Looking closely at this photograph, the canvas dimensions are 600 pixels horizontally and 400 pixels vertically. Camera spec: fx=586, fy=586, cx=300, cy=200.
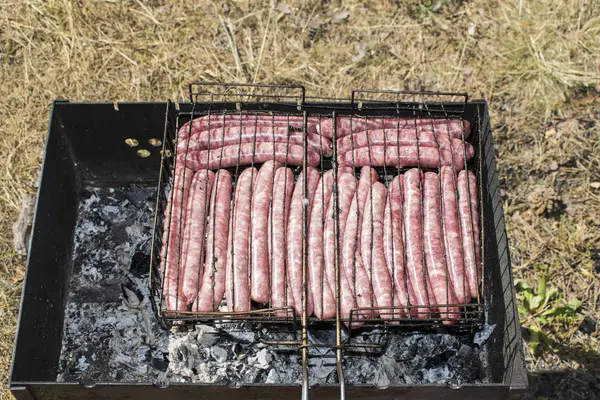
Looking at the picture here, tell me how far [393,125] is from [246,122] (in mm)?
1402

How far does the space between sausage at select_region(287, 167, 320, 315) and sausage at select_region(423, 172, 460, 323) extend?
1.01 m

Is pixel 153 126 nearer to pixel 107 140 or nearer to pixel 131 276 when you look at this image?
pixel 107 140

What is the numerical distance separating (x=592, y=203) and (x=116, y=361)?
5205mm

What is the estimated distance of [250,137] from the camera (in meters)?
5.48

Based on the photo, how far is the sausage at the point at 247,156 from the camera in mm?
5379

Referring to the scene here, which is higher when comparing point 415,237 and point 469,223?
point 469,223

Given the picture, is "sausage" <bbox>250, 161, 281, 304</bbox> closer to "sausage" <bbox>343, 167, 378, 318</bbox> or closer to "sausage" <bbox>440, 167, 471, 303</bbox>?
"sausage" <bbox>343, 167, 378, 318</bbox>

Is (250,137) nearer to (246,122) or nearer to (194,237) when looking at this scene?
(246,122)

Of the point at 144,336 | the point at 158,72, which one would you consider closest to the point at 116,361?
the point at 144,336

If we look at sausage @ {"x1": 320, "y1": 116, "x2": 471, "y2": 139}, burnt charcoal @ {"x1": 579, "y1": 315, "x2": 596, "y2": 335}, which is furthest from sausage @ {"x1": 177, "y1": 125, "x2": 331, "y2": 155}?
burnt charcoal @ {"x1": 579, "y1": 315, "x2": 596, "y2": 335}

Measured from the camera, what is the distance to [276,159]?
539 cm

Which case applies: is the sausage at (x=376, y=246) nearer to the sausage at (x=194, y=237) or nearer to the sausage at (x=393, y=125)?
the sausage at (x=393, y=125)

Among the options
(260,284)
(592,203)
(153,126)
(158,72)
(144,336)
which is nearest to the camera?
(260,284)

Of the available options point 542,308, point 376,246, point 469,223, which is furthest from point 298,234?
point 542,308
